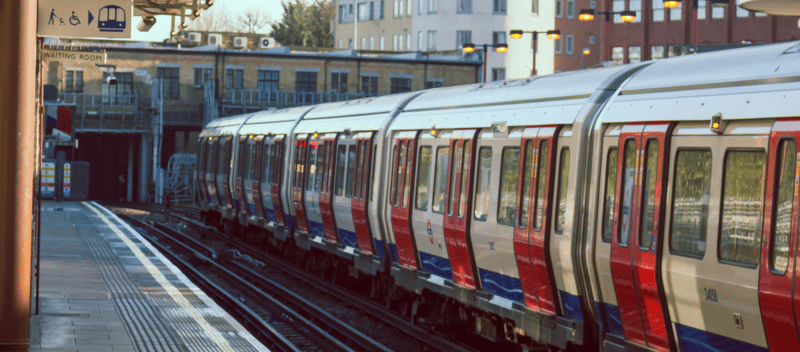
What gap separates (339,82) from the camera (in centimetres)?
6141

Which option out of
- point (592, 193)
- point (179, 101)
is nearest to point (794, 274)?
point (592, 193)

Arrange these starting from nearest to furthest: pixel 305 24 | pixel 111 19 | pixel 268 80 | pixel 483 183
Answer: pixel 111 19 < pixel 483 183 < pixel 268 80 < pixel 305 24

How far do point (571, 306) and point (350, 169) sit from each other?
8.99m

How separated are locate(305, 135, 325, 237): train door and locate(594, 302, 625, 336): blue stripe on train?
1158 centimetres

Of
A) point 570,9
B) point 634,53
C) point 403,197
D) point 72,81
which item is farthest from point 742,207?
point 570,9

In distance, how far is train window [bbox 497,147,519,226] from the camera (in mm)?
12094

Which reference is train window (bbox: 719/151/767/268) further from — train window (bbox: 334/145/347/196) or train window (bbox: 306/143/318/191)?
train window (bbox: 306/143/318/191)

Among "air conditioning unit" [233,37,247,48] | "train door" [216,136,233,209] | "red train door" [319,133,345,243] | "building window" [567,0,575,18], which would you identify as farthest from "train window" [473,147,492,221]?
"building window" [567,0,575,18]

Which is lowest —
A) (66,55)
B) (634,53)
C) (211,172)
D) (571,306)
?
(571,306)

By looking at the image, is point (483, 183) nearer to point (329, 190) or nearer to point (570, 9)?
point (329, 190)

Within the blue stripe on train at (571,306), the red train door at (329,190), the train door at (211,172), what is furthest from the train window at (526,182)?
the train door at (211,172)

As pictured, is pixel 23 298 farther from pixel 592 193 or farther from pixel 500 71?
pixel 500 71

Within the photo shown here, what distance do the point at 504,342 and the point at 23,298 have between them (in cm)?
786

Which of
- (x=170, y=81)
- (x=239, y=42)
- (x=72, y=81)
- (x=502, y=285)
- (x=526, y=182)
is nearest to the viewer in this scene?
(x=526, y=182)
